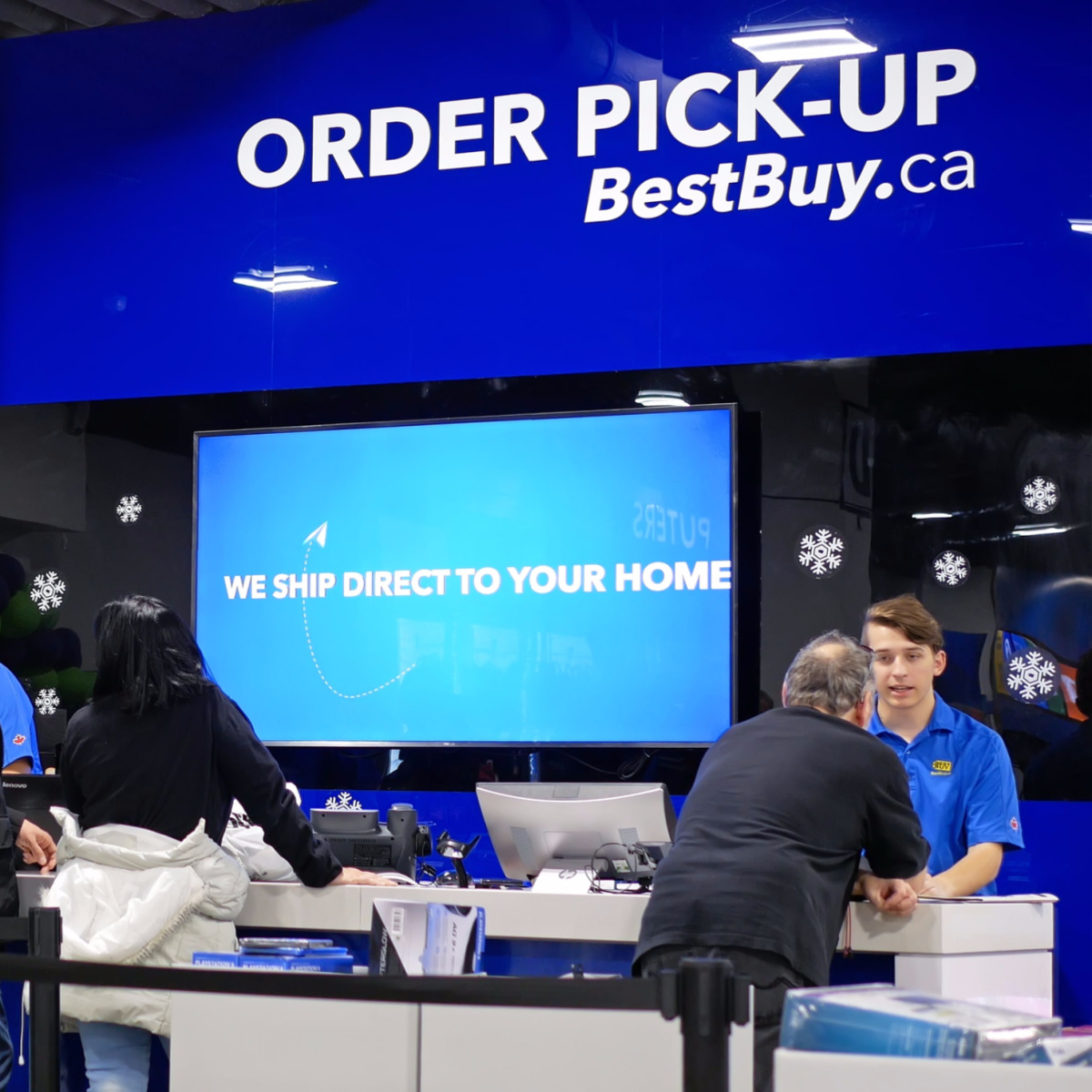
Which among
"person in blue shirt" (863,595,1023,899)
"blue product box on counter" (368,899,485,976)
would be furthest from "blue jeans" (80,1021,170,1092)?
"person in blue shirt" (863,595,1023,899)

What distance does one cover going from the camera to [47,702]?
586 cm

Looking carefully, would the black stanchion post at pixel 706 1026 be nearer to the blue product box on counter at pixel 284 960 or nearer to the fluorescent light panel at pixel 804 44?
the blue product box on counter at pixel 284 960

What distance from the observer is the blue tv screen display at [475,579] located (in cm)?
511

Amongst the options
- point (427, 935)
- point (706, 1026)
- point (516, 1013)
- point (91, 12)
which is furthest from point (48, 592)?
point (706, 1026)

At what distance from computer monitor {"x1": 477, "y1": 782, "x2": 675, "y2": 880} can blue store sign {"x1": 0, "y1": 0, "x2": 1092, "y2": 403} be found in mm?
1948

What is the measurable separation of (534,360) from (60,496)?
1.97m

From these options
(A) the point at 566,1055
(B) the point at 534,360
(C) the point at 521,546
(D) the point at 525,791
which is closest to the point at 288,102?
(B) the point at 534,360

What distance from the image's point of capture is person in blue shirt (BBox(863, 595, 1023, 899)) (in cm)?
395

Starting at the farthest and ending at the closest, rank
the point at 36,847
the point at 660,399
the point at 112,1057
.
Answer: the point at 660,399
the point at 36,847
the point at 112,1057

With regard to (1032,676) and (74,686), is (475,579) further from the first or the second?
(1032,676)

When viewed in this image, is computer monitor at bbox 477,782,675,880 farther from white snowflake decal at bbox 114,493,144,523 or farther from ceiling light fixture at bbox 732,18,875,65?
ceiling light fixture at bbox 732,18,875,65

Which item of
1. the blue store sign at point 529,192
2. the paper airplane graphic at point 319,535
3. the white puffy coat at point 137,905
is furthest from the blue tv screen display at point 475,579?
the white puffy coat at point 137,905

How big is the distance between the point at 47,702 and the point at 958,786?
138 inches

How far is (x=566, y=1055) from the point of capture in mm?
2271
